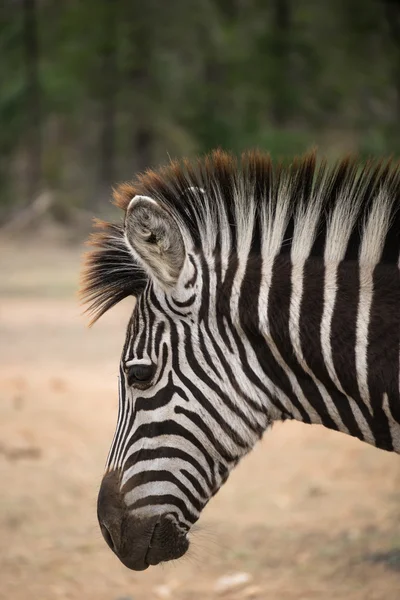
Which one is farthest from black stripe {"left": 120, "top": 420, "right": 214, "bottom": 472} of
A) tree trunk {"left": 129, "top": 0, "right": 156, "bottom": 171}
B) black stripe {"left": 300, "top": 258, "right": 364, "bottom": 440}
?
tree trunk {"left": 129, "top": 0, "right": 156, "bottom": 171}

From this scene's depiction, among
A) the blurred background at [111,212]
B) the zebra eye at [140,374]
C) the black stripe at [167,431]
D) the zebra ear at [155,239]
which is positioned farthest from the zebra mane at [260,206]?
the blurred background at [111,212]

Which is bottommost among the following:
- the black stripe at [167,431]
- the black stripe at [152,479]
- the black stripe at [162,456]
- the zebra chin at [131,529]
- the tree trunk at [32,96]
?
the zebra chin at [131,529]

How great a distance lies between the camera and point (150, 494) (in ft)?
7.72

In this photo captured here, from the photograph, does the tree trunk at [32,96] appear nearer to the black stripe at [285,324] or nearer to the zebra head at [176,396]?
the zebra head at [176,396]

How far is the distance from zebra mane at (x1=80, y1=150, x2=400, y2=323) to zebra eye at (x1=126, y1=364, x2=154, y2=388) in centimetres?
27

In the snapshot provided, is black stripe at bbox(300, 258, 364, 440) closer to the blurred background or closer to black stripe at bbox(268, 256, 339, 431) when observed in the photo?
black stripe at bbox(268, 256, 339, 431)

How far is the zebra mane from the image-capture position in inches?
91.3

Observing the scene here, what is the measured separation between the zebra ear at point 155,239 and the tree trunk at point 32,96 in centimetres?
1998

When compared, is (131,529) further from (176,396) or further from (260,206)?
(260,206)

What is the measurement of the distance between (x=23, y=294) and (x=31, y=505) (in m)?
8.17

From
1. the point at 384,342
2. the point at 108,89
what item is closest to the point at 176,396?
the point at 384,342

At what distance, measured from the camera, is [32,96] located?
2192 cm

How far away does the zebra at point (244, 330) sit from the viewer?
2256 mm

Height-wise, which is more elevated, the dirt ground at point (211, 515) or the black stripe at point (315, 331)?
the black stripe at point (315, 331)
